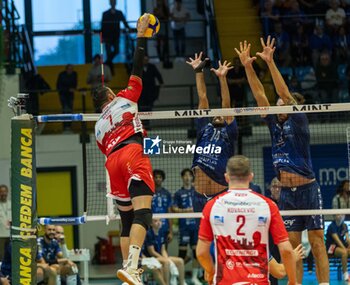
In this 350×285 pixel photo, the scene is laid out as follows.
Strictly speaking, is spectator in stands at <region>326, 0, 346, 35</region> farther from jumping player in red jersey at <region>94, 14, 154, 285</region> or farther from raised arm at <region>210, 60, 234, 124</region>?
jumping player in red jersey at <region>94, 14, 154, 285</region>

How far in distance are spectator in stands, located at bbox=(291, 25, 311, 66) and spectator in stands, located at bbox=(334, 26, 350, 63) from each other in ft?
2.22

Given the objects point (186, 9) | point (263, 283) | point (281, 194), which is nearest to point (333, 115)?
point (186, 9)

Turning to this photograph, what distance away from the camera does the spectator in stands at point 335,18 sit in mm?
23219

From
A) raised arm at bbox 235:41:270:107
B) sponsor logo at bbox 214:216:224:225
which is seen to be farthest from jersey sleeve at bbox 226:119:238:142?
sponsor logo at bbox 214:216:224:225

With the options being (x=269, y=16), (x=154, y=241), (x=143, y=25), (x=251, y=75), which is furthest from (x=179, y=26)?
(x=143, y=25)

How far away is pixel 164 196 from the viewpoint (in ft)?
63.6

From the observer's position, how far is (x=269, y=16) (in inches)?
914

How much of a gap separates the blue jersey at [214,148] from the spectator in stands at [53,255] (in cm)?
595

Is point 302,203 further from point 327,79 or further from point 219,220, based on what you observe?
point 327,79

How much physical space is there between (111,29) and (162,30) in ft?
4.76

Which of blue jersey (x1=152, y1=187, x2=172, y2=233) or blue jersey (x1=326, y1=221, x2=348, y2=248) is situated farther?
blue jersey (x1=152, y1=187, x2=172, y2=233)

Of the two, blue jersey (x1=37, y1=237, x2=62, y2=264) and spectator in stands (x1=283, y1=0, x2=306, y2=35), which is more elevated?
spectator in stands (x1=283, y1=0, x2=306, y2=35)

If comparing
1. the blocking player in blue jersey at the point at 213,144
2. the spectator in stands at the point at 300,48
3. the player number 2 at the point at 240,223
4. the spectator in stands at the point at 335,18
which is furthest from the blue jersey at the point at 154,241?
the player number 2 at the point at 240,223

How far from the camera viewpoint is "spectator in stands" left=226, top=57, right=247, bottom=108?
21.1 meters
